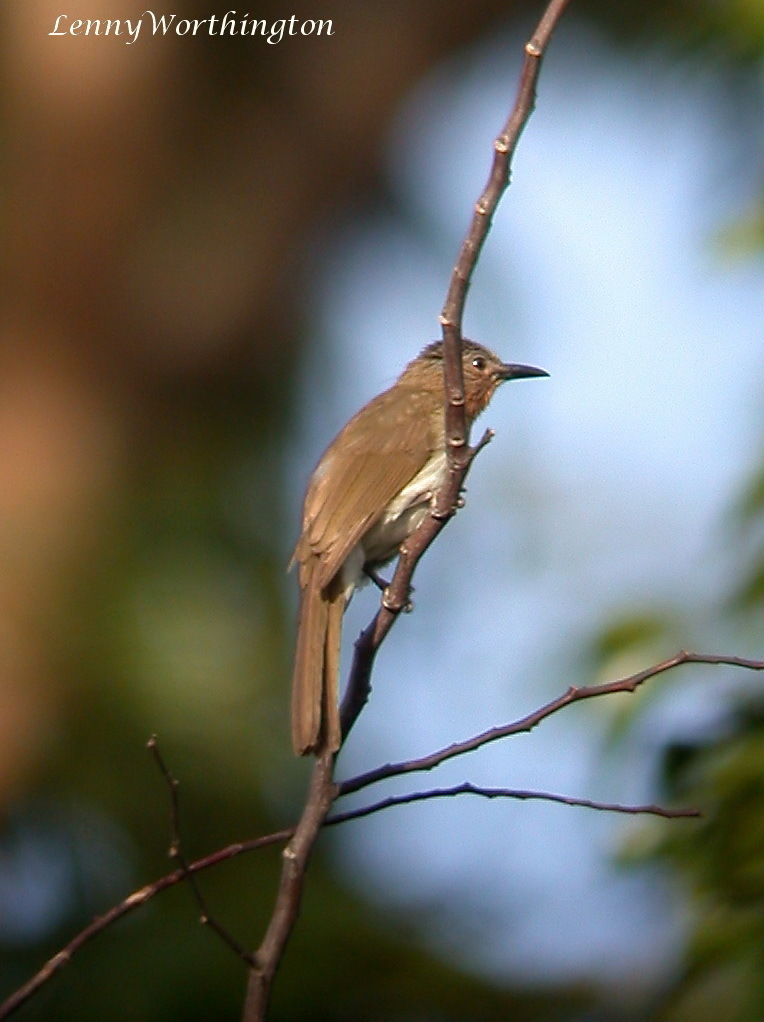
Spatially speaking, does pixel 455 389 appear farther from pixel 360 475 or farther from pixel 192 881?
pixel 360 475

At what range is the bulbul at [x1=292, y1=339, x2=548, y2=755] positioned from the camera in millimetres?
3549

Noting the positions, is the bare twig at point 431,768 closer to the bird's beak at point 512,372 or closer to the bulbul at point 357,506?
the bulbul at point 357,506

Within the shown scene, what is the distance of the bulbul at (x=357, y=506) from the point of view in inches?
140

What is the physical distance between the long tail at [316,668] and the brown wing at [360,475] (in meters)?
0.06

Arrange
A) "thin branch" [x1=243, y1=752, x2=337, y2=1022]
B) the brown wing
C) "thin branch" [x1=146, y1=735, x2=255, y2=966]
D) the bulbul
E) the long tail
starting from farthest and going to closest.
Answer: the brown wing → the bulbul → the long tail → "thin branch" [x1=146, y1=735, x2=255, y2=966] → "thin branch" [x1=243, y1=752, x2=337, y2=1022]

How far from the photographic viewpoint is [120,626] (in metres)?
7.55

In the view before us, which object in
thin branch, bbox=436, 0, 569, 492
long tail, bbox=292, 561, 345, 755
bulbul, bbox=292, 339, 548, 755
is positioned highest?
thin branch, bbox=436, 0, 569, 492

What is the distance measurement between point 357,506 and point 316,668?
2.37 feet

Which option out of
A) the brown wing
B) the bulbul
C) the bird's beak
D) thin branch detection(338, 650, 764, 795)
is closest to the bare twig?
thin branch detection(338, 650, 764, 795)

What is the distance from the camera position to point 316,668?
3332mm

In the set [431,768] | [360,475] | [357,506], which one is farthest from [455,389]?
[360,475]

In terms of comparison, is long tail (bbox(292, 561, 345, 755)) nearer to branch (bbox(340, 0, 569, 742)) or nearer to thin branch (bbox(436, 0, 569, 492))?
branch (bbox(340, 0, 569, 742))

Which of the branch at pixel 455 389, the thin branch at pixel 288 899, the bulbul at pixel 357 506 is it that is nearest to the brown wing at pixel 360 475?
the bulbul at pixel 357 506

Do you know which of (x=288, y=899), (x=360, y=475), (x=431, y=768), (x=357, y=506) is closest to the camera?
(x=288, y=899)
